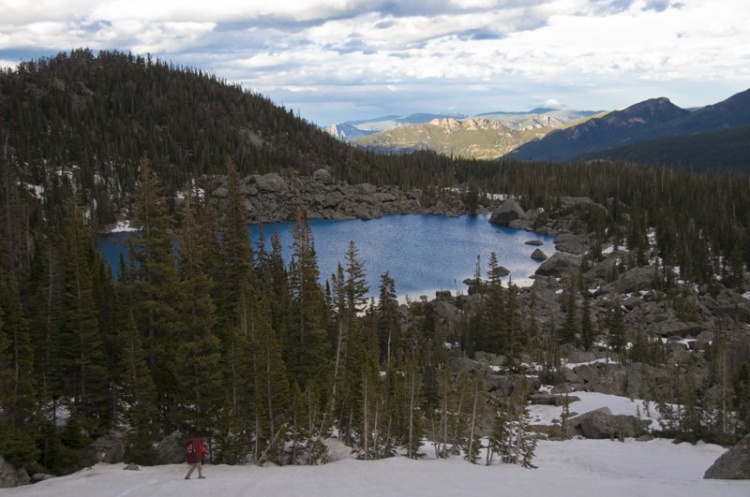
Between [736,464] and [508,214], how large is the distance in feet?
431

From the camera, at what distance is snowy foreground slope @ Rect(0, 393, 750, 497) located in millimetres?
17609

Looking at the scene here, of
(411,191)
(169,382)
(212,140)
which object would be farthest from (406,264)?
(212,140)

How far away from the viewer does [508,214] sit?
149125mm

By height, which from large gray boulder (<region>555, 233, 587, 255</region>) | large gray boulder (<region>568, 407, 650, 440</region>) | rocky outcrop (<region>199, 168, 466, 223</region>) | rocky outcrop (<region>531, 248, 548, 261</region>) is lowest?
large gray boulder (<region>568, 407, 650, 440</region>)

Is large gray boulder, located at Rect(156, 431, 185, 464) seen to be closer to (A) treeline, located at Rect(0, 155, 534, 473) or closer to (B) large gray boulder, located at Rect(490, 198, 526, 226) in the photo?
(A) treeline, located at Rect(0, 155, 534, 473)

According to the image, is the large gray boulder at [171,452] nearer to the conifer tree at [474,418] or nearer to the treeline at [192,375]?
the treeline at [192,375]

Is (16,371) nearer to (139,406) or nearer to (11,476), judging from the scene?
(139,406)

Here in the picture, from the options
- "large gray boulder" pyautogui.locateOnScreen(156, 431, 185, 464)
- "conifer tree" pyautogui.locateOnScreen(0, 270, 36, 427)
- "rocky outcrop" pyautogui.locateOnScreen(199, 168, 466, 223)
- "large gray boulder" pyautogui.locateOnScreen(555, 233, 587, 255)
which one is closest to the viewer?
"conifer tree" pyautogui.locateOnScreen(0, 270, 36, 427)

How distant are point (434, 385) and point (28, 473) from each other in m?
23.4

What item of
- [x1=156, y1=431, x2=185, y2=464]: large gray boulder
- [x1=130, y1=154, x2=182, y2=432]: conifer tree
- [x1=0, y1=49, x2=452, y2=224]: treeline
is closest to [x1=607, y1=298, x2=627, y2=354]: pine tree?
[x1=130, y1=154, x2=182, y2=432]: conifer tree

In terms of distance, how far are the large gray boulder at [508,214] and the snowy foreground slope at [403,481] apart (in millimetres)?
124132

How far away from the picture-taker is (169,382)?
29391 millimetres

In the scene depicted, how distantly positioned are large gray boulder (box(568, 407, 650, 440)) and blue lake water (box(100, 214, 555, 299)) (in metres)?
40.0

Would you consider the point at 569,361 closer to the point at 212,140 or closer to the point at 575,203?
the point at 575,203
